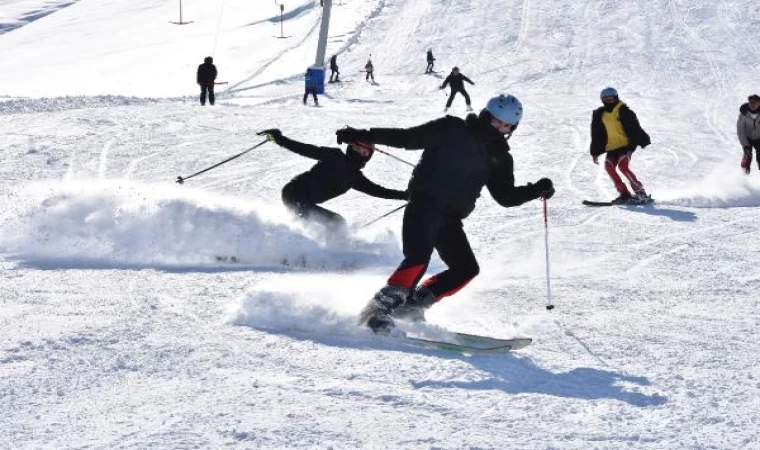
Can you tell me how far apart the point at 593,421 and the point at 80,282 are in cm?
442

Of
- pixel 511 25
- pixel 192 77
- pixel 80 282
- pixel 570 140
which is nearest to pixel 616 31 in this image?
pixel 511 25

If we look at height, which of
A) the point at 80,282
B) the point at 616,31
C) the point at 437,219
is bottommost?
the point at 80,282

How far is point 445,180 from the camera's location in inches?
233

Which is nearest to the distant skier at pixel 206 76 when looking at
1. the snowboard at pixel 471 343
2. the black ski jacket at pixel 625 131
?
the black ski jacket at pixel 625 131

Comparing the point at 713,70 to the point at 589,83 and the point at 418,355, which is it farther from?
the point at 418,355

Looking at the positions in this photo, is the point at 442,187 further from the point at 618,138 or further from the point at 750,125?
the point at 750,125

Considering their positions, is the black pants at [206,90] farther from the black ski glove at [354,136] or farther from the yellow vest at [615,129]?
the black ski glove at [354,136]

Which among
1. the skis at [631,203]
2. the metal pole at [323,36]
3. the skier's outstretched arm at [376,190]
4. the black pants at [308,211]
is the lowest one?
the skis at [631,203]

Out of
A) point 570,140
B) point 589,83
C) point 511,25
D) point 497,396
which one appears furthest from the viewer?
point 511,25

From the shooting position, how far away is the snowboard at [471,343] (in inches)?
226

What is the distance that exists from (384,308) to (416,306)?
281 millimetres

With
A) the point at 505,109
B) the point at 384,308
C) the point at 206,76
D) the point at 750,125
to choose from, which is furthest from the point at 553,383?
Result: the point at 206,76

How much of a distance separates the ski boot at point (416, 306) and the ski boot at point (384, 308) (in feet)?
0.45

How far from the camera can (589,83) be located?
2914 cm
